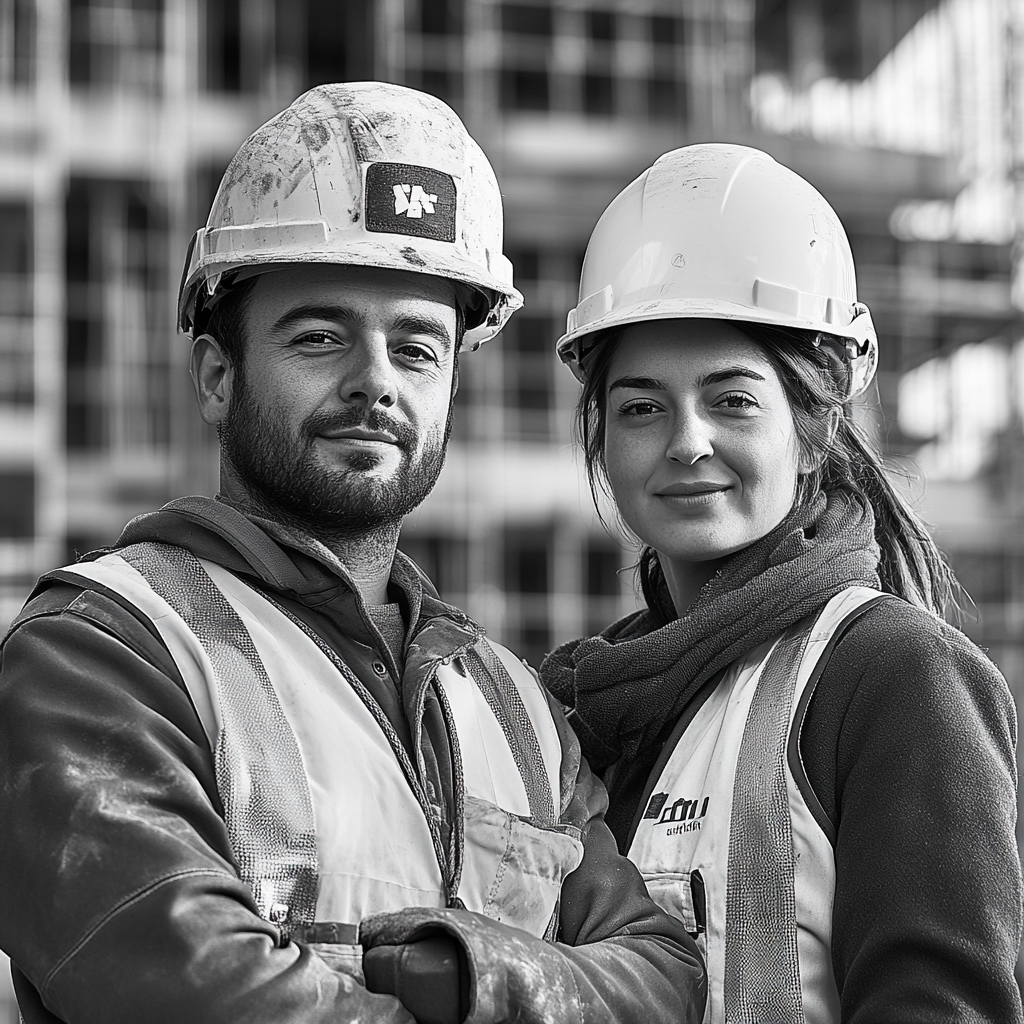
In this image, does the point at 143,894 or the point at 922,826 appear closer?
the point at 143,894

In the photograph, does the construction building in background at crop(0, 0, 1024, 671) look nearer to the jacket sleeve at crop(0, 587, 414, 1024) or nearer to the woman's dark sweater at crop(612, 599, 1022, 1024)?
the woman's dark sweater at crop(612, 599, 1022, 1024)

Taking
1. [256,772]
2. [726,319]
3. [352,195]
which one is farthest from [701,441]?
[256,772]

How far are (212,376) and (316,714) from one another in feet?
2.59

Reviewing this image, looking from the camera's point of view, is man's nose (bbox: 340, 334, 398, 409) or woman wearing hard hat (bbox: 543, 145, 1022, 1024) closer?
woman wearing hard hat (bbox: 543, 145, 1022, 1024)

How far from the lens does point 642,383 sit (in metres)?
3.62

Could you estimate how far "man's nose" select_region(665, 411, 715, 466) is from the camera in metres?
3.48

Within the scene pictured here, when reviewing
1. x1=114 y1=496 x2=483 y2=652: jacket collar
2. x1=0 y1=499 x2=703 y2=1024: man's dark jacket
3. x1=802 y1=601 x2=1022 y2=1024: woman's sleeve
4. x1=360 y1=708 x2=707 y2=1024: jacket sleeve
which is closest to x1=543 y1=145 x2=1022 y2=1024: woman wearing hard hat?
x1=802 y1=601 x2=1022 y2=1024: woman's sleeve

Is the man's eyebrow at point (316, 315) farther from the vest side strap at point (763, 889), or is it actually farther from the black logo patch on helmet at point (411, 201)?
the vest side strap at point (763, 889)

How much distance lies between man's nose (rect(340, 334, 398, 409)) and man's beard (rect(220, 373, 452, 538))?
0.08 ft

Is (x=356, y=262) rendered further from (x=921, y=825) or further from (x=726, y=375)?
(x=921, y=825)

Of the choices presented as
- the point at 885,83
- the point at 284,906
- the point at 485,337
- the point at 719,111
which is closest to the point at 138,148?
the point at 719,111

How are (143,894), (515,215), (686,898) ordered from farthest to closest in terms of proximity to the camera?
(515,215) < (686,898) < (143,894)

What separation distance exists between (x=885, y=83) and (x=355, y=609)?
21126mm

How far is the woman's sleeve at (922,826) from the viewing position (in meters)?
2.79
